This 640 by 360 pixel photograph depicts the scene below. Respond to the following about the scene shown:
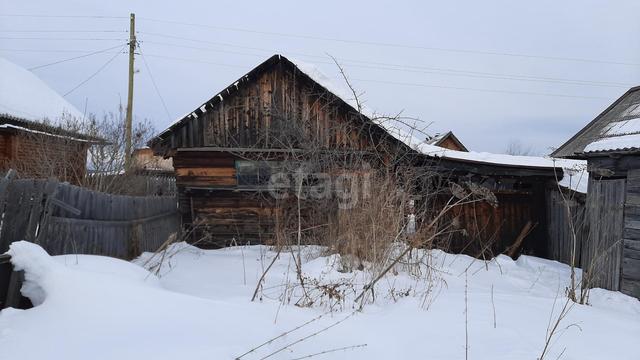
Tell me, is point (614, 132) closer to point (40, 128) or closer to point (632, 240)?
point (632, 240)

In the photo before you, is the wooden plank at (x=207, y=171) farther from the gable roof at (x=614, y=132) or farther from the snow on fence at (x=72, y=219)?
the gable roof at (x=614, y=132)

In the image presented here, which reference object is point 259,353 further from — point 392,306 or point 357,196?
point 357,196

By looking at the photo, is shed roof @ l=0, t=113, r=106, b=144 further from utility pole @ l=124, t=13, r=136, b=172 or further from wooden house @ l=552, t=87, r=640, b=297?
wooden house @ l=552, t=87, r=640, b=297

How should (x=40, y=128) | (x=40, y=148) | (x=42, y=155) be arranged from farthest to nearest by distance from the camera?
1. (x=40, y=128)
2. (x=40, y=148)
3. (x=42, y=155)

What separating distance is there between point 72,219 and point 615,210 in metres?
8.25

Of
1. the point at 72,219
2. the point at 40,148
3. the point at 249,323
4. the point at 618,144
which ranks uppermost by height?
the point at 618,144

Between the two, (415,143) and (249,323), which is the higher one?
(415,143)

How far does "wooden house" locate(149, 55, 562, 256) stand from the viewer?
1141cm

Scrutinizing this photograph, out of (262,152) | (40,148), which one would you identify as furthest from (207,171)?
(40,148)

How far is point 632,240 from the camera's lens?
7391 mm

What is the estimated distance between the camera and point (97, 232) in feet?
19.7

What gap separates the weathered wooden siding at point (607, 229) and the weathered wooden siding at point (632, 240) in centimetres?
8

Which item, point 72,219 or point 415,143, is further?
point 415,143

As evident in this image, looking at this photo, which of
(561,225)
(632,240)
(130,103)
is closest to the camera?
(632,240)
